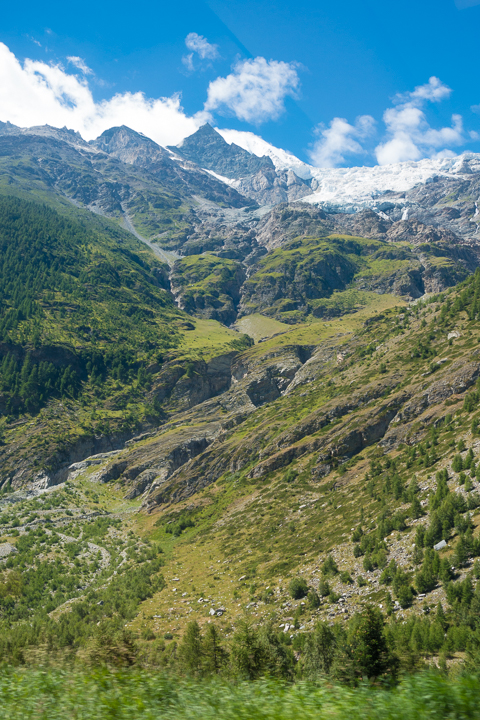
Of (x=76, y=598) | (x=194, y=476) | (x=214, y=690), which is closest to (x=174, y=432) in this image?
(x=194, y=476)

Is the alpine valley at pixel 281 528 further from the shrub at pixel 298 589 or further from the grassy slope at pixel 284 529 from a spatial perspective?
the grassy slope at pixel 284 529

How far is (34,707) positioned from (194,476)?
9723cm

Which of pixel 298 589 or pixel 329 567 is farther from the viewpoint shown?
pixel 329 567

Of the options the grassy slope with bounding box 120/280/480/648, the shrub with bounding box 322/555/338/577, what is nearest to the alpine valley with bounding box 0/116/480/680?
the shrub with bounding box 322/555/338/577

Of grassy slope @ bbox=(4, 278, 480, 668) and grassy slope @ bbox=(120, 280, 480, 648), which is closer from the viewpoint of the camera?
grassy slope @ bbox=(120, 280, 480, 648)

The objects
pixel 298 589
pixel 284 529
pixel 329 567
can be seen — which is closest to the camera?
pixel 298 589

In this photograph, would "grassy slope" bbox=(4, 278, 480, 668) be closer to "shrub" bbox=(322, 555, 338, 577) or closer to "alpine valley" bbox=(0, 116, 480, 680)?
"alpine valley" bbox=(0, 116, 480, 680)

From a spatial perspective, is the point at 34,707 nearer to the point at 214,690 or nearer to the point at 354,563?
the point at 214,690

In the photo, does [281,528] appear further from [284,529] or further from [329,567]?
[329,567]

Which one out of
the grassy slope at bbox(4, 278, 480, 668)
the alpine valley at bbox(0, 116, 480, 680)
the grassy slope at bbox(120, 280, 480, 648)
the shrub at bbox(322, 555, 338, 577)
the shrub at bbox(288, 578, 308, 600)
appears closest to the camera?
the alpine valley at bbox(0, 116, 480, 680)

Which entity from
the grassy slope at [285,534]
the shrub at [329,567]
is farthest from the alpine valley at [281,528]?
the grassy slope at [285,534]

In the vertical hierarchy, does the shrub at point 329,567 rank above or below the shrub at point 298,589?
above

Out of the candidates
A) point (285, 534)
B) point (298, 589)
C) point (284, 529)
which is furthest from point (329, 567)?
point (284, 529)

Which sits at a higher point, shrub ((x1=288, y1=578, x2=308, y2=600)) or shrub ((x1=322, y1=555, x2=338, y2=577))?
shrub ((x1=322, y1=555, x2=338, y2=577))
